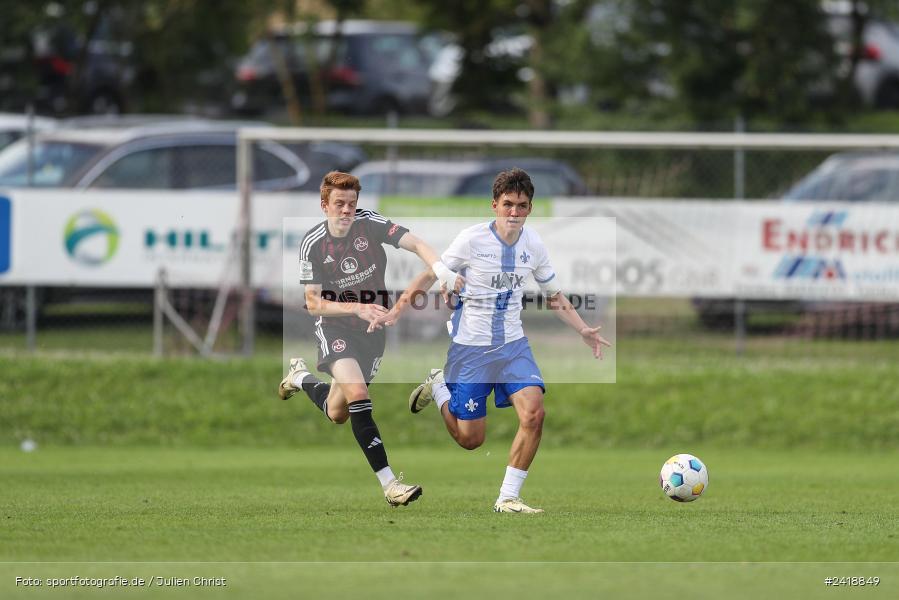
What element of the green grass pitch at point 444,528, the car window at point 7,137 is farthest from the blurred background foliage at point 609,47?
the green grass pitch at point 444,528

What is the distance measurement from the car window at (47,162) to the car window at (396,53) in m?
10.8

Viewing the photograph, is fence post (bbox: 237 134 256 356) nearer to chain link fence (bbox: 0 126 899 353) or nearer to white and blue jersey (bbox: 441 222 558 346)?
chain link fence (bbox: 0 126 899 353)

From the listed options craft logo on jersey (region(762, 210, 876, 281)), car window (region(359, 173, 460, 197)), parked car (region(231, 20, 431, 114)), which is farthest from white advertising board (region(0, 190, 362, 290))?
parked car (region(231, 20, 431, 114))

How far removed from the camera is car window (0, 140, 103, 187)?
60.8ft

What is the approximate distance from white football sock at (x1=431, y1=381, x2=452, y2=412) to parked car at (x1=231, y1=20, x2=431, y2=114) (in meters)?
19.2

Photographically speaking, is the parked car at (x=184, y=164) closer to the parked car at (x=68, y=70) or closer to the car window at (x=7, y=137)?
the car window at (x=7, y=137)

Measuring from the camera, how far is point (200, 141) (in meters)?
18.3

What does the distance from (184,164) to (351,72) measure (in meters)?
11.4

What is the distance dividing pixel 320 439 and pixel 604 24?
35.0 ft

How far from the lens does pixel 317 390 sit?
10.2 m

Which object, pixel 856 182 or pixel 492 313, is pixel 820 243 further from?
pixel 492 313

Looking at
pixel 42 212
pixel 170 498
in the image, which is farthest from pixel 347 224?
pixel 42 212

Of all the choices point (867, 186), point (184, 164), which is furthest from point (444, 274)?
point (184, 164)

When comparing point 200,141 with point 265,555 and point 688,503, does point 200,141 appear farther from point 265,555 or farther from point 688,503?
point 265,555
